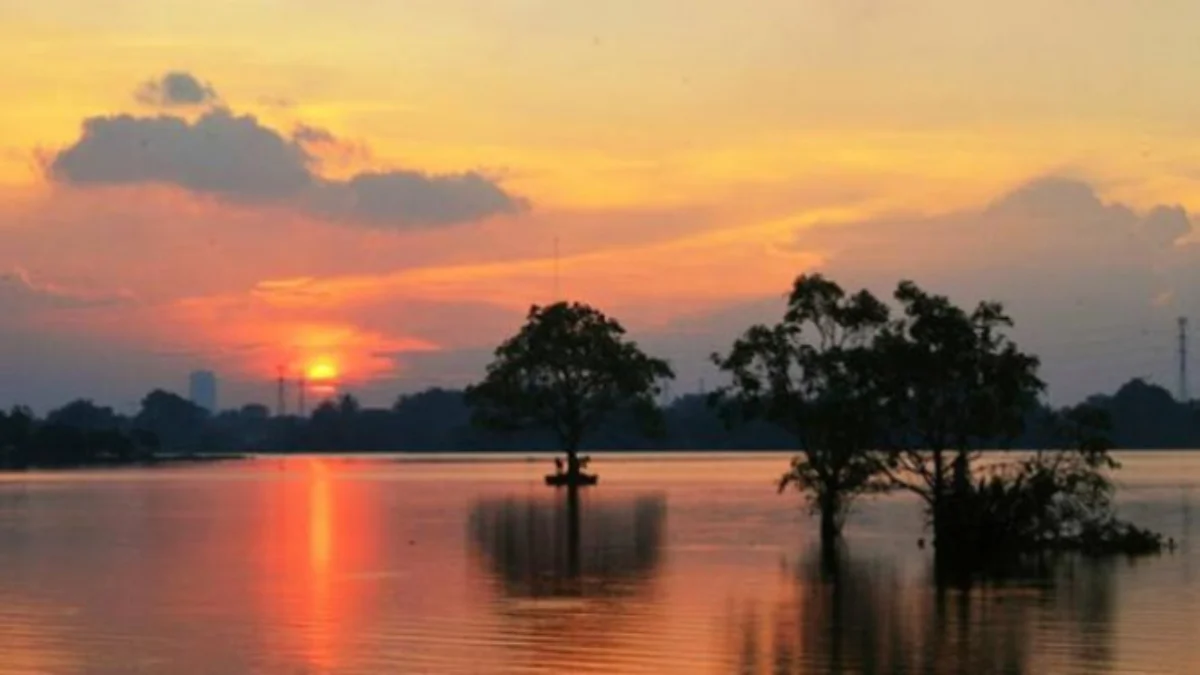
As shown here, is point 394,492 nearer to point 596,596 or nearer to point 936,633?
point 596,596

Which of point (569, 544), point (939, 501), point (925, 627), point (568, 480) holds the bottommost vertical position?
point (925, 627)

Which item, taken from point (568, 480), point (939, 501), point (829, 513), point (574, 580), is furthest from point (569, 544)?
point (568, 480)

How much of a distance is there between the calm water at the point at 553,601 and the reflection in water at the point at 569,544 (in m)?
0.14

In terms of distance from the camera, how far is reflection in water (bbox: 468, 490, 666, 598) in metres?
39.6

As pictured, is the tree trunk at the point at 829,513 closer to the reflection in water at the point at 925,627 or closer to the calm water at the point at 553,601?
the calm water at the point at 553,601

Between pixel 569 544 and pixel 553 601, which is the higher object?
pixel 569 544

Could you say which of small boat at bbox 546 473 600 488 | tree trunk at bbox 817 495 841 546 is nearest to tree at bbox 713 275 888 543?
tree trunk at bbox 817 495 841 546

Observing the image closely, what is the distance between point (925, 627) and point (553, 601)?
797 cm

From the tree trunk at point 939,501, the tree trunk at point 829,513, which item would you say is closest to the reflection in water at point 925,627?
the tree trunk at point 939,501

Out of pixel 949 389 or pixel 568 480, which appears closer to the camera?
pixel 949 389

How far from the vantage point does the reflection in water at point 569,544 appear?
39.6 meters

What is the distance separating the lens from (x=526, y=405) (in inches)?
4390

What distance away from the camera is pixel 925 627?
30719mm

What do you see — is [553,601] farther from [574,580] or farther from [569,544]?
[569,544]
